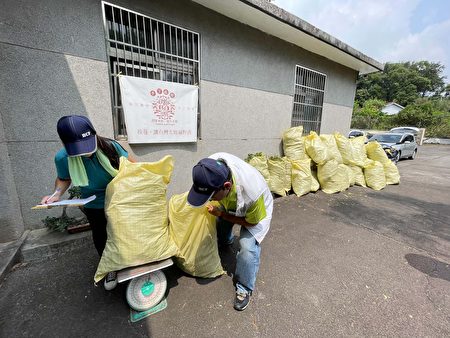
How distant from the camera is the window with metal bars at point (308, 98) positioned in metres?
5.29

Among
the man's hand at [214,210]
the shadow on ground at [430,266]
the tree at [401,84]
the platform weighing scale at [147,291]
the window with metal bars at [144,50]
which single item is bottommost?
the shadow on ground at [430,266]

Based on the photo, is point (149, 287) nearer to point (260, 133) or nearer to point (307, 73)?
point (260, 133)

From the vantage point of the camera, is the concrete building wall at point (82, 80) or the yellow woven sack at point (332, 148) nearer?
the concrete building wall at point (82, 80)

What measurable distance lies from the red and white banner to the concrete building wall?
0.61 ft

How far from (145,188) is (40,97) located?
6.15 feet

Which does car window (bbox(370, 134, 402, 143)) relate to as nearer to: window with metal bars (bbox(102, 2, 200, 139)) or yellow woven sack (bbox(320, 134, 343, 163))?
yellow woven sack (bbox(320, 134, 343, 163))

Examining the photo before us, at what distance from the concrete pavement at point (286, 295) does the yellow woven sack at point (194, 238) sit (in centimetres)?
16

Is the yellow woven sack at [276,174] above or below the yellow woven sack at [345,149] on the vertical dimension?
below

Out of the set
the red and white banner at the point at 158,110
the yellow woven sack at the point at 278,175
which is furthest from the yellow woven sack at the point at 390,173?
the red and white banner at the point at 158,110

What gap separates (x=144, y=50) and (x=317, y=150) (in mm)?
3680

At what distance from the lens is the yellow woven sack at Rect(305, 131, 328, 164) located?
177 inches

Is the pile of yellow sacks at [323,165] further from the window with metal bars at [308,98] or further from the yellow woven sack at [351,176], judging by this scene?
the window with metal bars at [308,98]

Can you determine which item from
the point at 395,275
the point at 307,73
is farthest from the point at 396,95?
the point at 395,275

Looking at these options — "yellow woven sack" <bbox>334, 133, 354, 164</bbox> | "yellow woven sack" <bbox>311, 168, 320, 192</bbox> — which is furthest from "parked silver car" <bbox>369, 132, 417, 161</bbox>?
"yellow woven sack" <bbox>311, 168, 320, 192</bbox>
